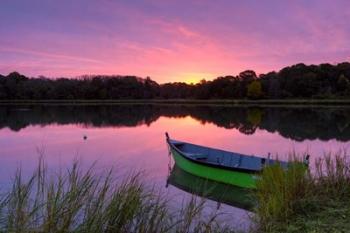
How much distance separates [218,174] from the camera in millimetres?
12828

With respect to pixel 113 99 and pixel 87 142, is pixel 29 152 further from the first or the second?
pixel 113 99

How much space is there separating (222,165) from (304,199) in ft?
19.4

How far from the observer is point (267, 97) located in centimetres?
9156

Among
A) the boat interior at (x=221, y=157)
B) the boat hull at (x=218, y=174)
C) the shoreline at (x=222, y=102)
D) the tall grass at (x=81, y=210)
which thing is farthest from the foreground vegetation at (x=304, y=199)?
the shoreline at (x=222, y=102)

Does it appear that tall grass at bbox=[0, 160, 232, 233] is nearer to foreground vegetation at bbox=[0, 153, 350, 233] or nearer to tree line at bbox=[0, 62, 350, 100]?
foreground vegetation at bbox=[0, 153, 350, 233]

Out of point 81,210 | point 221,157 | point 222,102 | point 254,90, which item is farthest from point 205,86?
point 81,210

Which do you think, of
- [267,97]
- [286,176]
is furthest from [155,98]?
[286,176]

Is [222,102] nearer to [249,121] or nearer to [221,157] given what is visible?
[249,121]

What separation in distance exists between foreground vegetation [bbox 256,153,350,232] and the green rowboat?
2233mm

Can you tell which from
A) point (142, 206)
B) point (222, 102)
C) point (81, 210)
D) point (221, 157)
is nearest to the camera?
point (81, 210)

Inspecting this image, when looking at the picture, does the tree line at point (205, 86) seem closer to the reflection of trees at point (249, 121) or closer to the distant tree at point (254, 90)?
the distant tree at point (254, 90)

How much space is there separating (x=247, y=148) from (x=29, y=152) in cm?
1041

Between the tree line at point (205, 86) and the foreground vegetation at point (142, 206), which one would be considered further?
the tree line at point (205, 86)

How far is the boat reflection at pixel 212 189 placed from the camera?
10570mm
